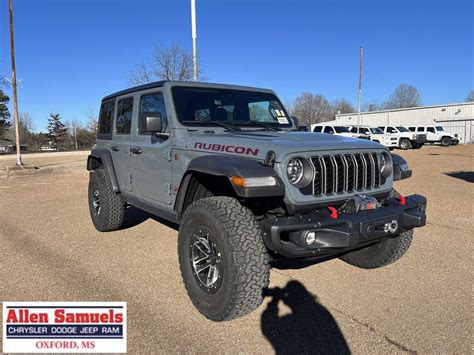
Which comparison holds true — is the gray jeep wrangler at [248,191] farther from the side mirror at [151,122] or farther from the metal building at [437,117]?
the metal building at [437,117]

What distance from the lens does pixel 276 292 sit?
11.2 ft

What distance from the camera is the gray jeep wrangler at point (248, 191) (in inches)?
106

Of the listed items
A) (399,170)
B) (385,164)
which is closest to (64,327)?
(385,164)

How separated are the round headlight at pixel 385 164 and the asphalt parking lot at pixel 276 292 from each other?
1.07 meters

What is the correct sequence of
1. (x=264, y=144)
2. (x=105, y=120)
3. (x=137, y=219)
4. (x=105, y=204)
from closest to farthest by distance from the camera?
(x=264, y=144), (x=105, y=204), (x=105, y=120), (x=137, y=219)

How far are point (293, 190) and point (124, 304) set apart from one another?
5.71 ft

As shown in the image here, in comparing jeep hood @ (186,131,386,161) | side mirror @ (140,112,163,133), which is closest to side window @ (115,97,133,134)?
side mirror @ (140,112,163,133)

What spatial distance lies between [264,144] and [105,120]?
11.3 ft

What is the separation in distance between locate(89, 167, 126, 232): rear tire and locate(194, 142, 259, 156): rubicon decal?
216 centimetres

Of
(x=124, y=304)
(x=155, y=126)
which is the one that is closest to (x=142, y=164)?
(x=155, y=126)

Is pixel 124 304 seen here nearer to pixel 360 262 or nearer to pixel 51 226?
pixel 360 262

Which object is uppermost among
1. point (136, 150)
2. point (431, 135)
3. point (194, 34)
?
Answer: point (194, 34)

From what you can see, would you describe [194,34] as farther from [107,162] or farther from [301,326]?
[301,326]

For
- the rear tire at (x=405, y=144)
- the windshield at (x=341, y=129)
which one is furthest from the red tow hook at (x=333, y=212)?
the rear tire at (x=405, y=144)
